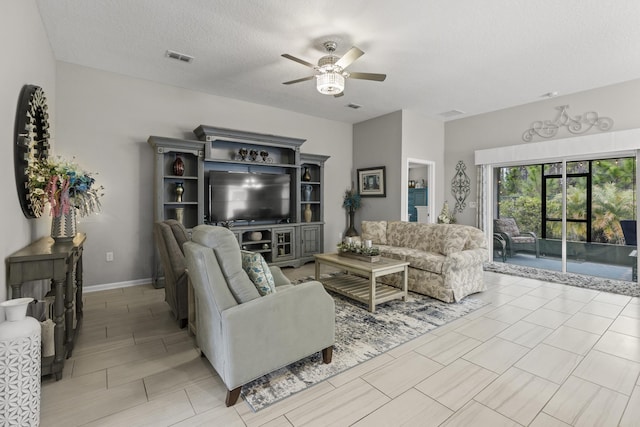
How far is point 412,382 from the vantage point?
206 cm

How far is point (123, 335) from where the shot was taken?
2.76m

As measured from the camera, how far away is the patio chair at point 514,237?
553 centimetres

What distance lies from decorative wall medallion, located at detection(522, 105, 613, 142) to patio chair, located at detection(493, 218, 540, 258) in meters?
1.56

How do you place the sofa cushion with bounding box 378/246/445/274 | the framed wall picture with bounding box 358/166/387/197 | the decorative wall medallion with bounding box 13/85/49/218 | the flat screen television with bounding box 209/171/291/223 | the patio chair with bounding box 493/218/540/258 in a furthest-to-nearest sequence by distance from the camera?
the framed wall picture with bounding box 358/166/387/197 < the patio chair with bounding box 493/218/540/258 < the flat screen television with bounding box 209/171/291/223 < the sofa cushion with bounding box 378/246/445/274 < the decorative wall medallion with bounding box 13/85/49/218

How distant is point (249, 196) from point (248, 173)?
0.39 metres

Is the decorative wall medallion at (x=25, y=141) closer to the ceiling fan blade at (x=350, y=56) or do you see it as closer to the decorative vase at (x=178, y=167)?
the decorative vase at (x=178, y=167)

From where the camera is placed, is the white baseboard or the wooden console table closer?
the wooden console table

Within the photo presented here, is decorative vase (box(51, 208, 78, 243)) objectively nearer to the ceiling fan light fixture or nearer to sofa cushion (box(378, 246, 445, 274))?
the ceiling fan light fixture

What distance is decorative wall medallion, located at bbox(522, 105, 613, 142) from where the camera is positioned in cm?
464

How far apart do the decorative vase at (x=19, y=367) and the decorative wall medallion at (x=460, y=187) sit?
6536 mm

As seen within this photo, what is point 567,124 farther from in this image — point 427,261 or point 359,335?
point 359,335

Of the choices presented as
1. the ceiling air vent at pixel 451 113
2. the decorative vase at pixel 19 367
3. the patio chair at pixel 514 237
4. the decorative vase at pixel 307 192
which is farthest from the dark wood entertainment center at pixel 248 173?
the patio chair at pixel 514 237

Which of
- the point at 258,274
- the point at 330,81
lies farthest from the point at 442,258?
the point at 258,274

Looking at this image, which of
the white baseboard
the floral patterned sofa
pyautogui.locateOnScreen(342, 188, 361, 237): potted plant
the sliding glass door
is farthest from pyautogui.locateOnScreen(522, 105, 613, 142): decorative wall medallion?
the white baseboard
